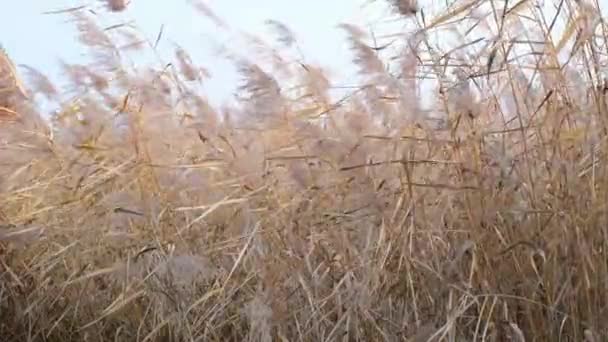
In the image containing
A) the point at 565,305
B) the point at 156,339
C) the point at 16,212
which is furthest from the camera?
the point at 16,212

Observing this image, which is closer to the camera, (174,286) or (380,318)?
(380,318)

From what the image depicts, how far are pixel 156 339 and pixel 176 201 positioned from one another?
0.39 m

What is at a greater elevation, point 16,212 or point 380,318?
point 16,212

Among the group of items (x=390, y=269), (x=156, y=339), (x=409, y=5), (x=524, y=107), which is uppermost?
(x=409, y=5)

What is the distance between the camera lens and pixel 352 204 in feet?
6.84

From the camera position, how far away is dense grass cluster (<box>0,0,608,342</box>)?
1.85m

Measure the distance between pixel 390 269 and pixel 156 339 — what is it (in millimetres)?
599

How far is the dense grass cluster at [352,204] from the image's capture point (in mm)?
1850

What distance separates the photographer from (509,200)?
1919mm

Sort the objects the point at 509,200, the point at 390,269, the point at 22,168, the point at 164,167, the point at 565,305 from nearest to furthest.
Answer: the point at 565,305 → the point at 509,200 → the point at 390,269 → the point at 164,167 → the point at 22,168

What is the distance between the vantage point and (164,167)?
2406 millimetres

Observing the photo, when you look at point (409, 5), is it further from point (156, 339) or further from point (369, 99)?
point (156, 339)

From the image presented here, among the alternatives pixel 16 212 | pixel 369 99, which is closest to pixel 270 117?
pixel 369 99

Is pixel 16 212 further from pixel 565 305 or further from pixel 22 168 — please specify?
pixel 565 305
